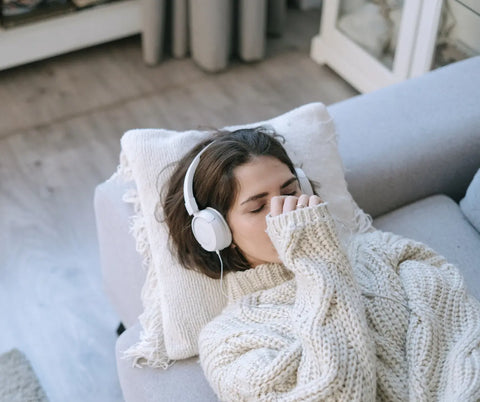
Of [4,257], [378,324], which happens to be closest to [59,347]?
[4,257]

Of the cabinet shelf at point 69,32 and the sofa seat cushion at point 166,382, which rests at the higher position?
the sofa seat cushion at point 166,382

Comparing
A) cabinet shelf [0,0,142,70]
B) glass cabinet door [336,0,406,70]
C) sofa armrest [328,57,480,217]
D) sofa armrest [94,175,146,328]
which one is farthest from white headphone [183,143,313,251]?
cabinet shelf [0,0,142,70]

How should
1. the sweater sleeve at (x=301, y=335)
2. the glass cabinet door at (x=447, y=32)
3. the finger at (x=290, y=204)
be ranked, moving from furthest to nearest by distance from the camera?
the glass cabinet door at (x=447, y=32) < the finger at (x=290, y=204) < the sweater sleeve at (x=301, y=335)

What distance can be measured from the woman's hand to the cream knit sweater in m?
0.02

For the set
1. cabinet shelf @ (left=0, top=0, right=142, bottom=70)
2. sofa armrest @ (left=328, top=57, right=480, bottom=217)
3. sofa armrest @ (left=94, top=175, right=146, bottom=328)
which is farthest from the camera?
cabinet shelf @ (left=0, top=0, right=142, bottom=70)

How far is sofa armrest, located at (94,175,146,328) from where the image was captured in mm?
1507

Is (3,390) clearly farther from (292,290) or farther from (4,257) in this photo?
(292,290)

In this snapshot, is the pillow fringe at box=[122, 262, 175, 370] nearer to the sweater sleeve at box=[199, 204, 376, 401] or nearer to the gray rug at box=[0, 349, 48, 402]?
the sweater sleeve at box=[199, 204, 376, 401]

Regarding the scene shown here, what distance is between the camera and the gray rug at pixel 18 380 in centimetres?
175

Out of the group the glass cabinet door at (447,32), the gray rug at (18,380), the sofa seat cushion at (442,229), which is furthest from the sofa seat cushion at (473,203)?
the gray rug at (18,380)

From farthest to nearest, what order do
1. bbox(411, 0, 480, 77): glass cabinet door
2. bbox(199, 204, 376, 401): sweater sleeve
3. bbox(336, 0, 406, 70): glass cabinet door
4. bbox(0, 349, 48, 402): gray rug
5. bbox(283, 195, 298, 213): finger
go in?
bbox(336, 0, 406, 70): glass cabinet door < bbox(411, 0, 480, 77): glass cabinet door < bbox(0, 349, 48, 402): gray rug < bbox(283, 195, 298, 213): finger < bbox(199, 204, 376, 401): sweater sleeve

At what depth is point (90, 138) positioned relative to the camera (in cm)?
253

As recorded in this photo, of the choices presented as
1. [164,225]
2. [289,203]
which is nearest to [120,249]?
[164,225]

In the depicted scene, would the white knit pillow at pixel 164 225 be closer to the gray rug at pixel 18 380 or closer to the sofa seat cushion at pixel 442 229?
the sofa seat cushion at pixel 442 229
